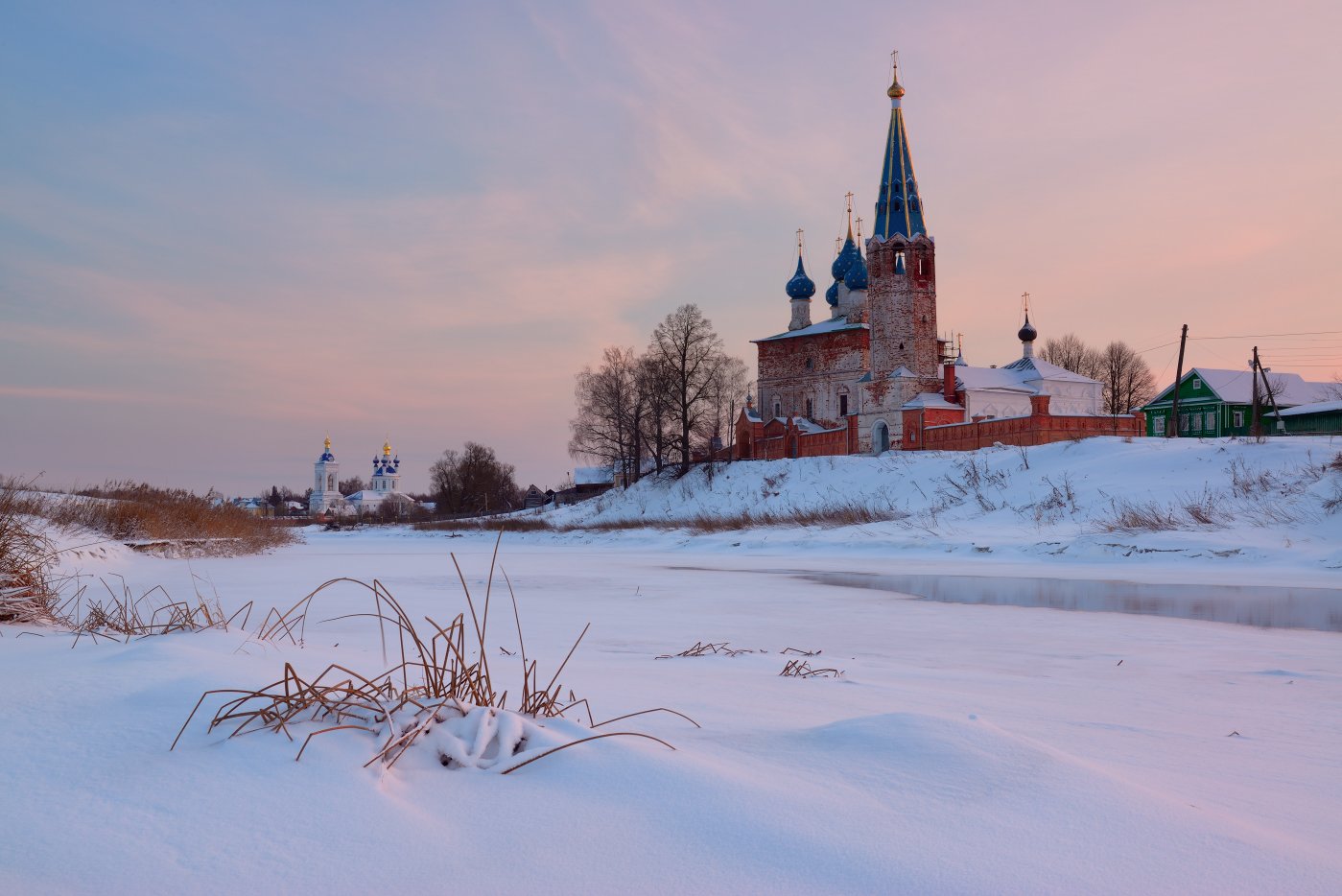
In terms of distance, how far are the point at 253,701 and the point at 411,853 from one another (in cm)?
84

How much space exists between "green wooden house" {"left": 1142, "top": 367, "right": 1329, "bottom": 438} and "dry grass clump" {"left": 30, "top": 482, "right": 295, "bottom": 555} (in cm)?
4491

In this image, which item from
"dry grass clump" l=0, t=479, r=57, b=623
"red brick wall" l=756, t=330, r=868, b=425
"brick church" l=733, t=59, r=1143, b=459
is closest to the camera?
"dry grass clump" l=0, t=479, r=57, b=623

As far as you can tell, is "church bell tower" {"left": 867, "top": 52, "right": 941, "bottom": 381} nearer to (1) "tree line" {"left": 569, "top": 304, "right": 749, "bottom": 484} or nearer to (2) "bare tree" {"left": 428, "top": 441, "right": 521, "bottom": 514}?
(1) "tree line" {"left": 569, "top": 304, "right": 749, "bottom": 484}

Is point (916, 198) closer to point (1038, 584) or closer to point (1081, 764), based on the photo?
point (1038, 584)

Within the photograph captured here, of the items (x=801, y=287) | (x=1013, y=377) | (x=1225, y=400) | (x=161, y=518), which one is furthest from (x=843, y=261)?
(x=161, y=518)

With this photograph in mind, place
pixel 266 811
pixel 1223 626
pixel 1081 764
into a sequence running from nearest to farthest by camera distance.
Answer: pixel 266 811 < pixel 1081 764 < pixel 1223 626

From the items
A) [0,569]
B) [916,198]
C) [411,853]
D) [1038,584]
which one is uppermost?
[916,198]

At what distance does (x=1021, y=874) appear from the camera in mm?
1445

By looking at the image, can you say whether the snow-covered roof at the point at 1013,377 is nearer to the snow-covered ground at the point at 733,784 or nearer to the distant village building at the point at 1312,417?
the distant village building at the point at 1312,417

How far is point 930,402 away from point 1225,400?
1636cm

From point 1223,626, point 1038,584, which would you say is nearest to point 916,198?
point 1038,584

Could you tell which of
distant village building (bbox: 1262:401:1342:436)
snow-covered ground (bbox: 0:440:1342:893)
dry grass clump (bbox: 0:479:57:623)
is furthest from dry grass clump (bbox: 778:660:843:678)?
distant village building (bbox: 1262:401:1342:436)

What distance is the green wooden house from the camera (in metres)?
48.2

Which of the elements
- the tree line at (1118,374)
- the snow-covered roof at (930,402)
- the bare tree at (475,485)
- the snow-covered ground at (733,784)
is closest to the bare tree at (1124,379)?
the tree line at (1118,374)
